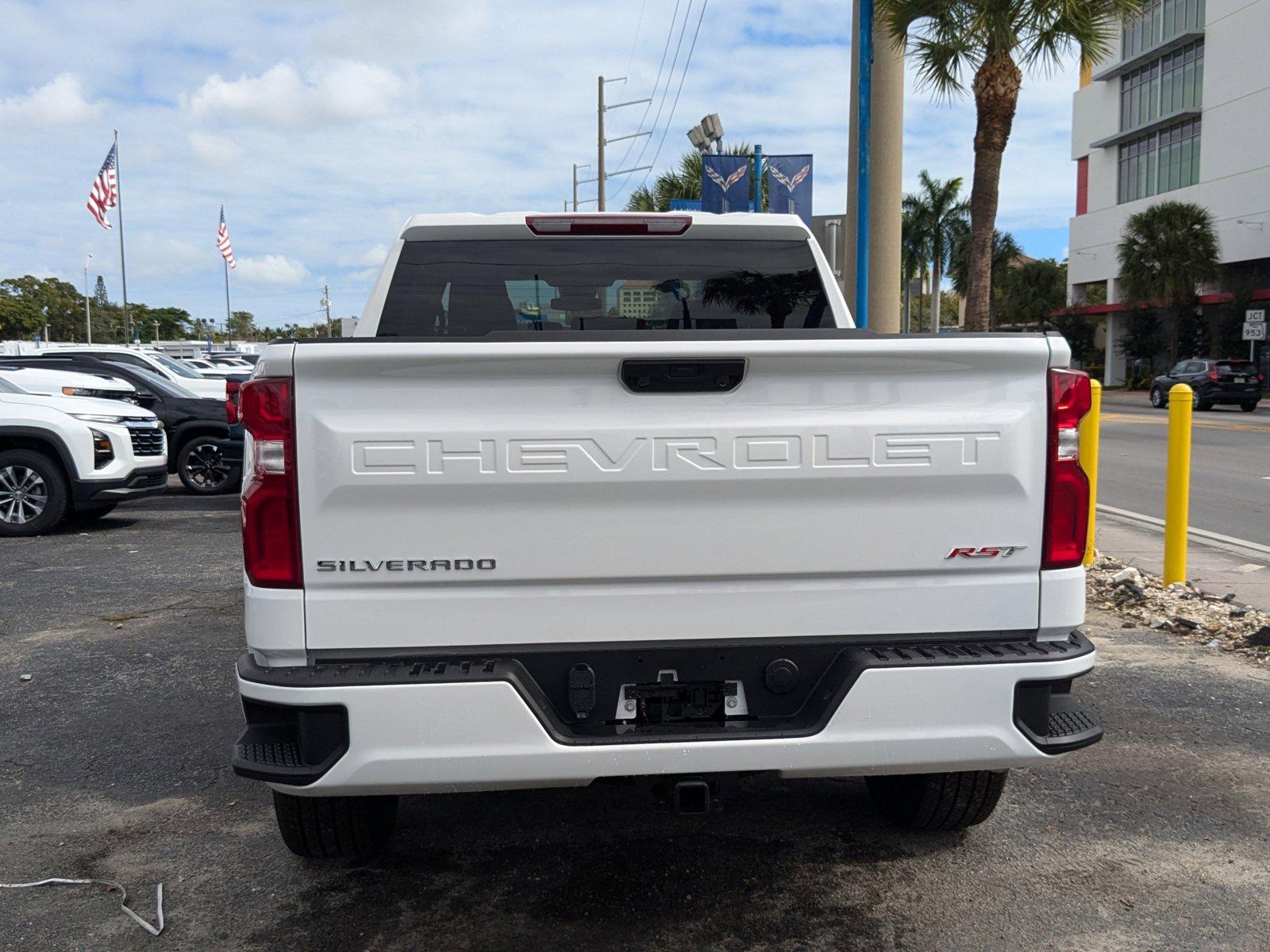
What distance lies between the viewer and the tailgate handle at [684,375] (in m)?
2.87

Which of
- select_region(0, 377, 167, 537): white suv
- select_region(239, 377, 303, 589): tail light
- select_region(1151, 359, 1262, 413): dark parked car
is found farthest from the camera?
select_region(1151, 359, 1262, 413): dark parked car

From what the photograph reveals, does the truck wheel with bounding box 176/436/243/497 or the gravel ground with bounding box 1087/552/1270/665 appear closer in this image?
the gravel ground with bounding box 1087/552/1270/665

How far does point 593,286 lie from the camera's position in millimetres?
4465

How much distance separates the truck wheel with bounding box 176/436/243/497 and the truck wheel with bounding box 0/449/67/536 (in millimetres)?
2710

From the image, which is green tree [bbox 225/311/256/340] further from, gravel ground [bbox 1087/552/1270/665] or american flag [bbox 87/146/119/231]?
gravel ground [bbox 1087/552/1270/665]

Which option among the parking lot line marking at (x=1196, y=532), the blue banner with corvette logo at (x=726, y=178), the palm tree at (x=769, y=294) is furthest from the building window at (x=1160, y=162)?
the palm tree at (x=769, y=294)

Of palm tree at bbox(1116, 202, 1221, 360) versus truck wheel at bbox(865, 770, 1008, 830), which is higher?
palm tree at bbox(1116, 202, 1221, 360)

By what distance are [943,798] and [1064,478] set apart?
1.23 m

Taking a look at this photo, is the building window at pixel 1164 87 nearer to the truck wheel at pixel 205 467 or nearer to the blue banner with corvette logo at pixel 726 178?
the blue banner with corvette logo at pixel 726 178

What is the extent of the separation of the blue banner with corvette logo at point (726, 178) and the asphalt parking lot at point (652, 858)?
609 inches

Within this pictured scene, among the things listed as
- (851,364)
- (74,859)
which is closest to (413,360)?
(851,364)


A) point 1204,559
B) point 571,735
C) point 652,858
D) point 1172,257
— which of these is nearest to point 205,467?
point 1204,559

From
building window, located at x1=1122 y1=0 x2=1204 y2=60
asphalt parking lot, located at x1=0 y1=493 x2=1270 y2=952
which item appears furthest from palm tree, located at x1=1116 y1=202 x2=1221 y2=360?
asphalt parking lot, located at x1=0 y1=493 x2=1270 y2=952

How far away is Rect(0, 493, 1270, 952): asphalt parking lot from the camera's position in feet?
10.6
